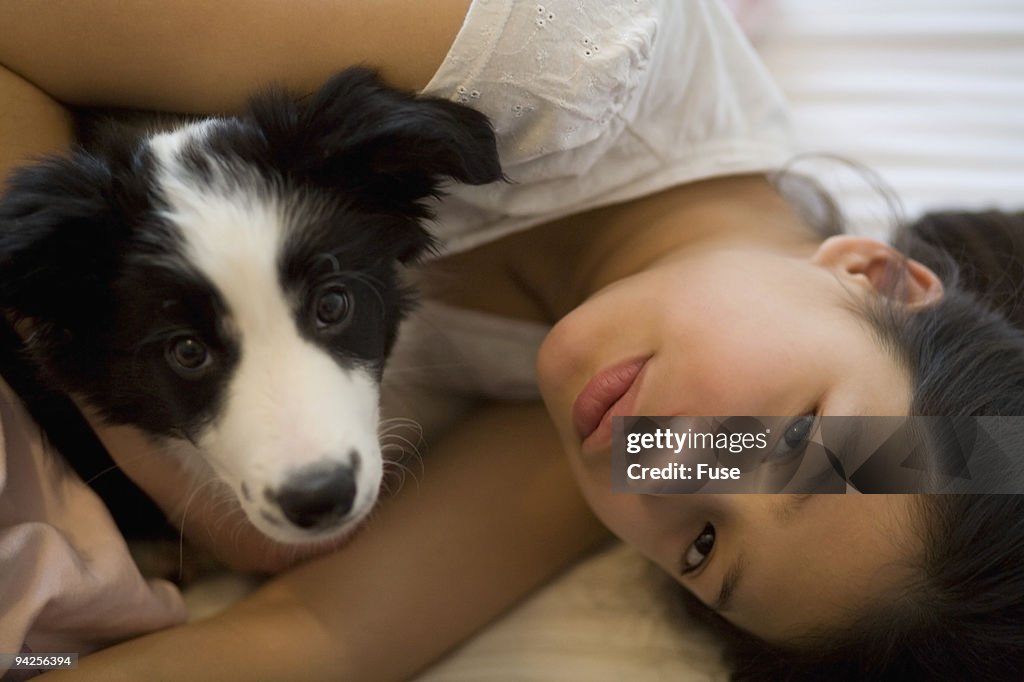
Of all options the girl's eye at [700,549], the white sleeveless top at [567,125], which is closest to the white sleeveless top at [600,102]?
the white sleeveless top at [567,125]

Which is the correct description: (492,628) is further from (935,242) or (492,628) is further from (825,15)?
(825,15)

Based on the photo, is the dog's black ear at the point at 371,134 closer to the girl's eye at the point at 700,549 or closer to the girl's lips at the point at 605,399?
the girl's lips at the point at 605,399

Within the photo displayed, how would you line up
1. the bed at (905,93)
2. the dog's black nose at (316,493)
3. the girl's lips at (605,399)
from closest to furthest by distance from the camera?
the dog's black nose at (316,493), the girl's lips at (605,399), the bed at (905,93)

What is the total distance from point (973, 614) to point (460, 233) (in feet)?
2.86

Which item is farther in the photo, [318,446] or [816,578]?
[816,578]

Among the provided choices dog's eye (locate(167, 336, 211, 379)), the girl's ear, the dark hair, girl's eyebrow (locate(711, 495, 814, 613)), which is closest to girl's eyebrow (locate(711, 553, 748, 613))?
girl's eyebrow (locate(711, 495, 814, 613))

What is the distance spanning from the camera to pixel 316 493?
2.93ft

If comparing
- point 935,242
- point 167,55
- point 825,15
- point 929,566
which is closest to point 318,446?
point 167,55

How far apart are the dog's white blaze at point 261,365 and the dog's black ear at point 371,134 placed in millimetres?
84

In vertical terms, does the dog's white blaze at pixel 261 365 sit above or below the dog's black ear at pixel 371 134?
below

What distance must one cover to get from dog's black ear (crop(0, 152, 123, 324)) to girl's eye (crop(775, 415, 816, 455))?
0.81 metres

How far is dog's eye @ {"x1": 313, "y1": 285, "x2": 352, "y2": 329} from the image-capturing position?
971 millimetres

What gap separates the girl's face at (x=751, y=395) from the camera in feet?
3.37

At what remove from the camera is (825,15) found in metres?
1.93
